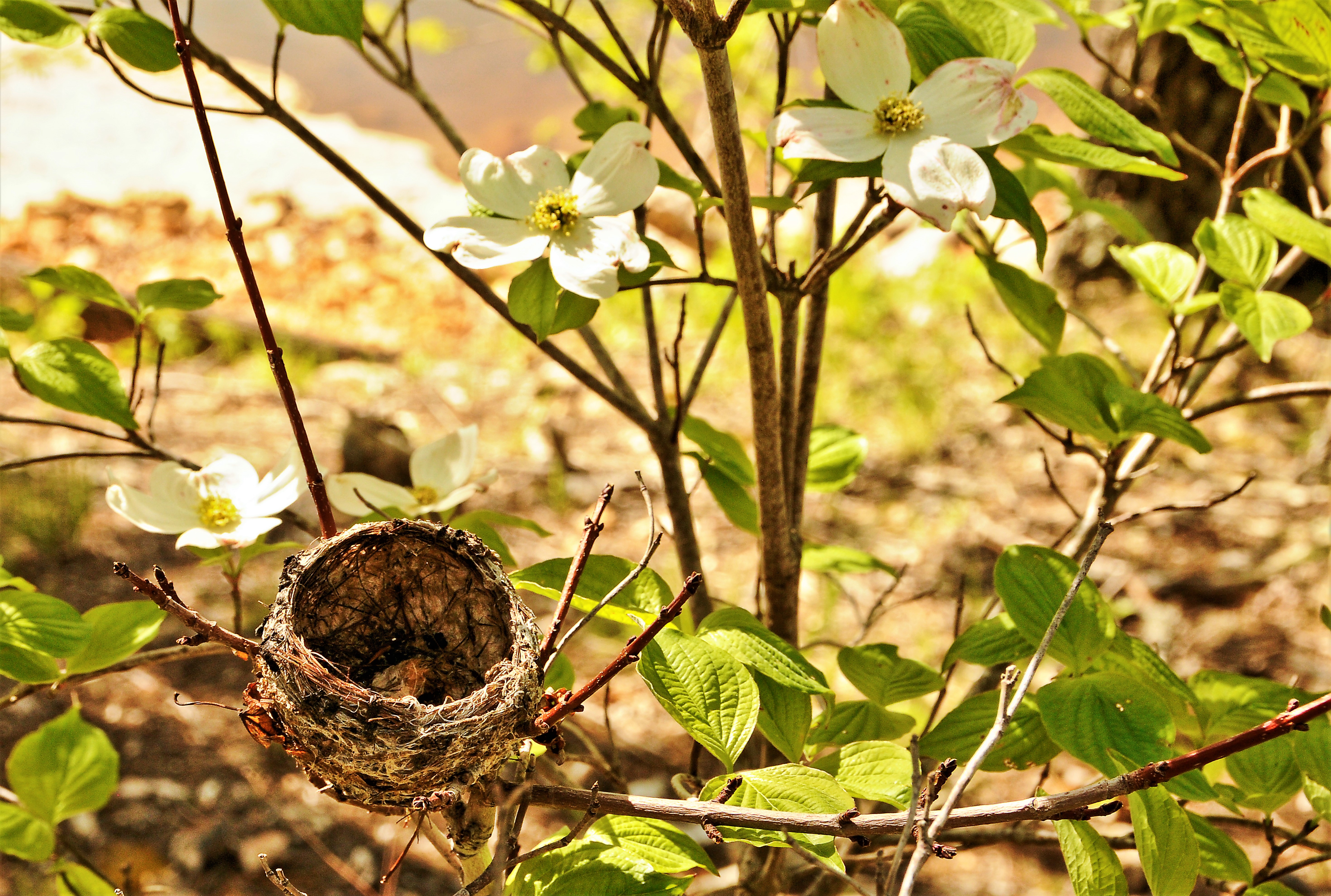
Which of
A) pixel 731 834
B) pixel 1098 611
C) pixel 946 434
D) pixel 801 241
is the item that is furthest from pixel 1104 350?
pixel 731 834

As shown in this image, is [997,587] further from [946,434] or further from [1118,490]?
[946,434]

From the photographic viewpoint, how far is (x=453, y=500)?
0.79 meters

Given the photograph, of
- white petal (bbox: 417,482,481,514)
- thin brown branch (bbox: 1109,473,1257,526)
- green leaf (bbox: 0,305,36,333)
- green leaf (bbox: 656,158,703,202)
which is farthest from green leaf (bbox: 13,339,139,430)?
thin brown branch (bbox: 1109,473,1257,526)

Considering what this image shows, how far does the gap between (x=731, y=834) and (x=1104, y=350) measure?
2.55 meters

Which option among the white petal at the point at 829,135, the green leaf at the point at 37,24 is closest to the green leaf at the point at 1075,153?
the white petal at the point at 829,135

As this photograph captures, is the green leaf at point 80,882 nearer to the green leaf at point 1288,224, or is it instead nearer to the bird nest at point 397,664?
A: the bird nest at point 397,664

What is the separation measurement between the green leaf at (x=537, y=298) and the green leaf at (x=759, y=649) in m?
0.22

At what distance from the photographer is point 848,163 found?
0.62m

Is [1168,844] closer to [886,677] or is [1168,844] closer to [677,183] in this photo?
[886,677]

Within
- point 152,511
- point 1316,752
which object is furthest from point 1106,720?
point 152,511

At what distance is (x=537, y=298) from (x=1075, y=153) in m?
0.37

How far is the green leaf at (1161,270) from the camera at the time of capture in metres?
0.85

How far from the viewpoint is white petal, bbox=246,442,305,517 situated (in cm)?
72

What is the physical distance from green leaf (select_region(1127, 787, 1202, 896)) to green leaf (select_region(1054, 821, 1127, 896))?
0.03 metres
